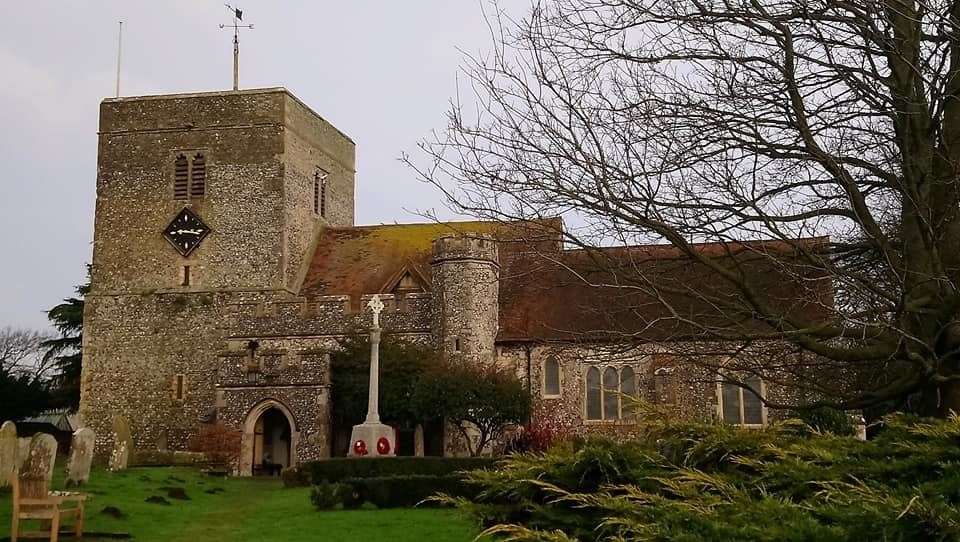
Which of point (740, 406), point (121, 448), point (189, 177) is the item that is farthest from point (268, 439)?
point (740, 406)

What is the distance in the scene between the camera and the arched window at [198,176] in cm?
3566

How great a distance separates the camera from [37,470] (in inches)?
494

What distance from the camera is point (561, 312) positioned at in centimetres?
3044

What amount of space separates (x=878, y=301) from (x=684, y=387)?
21.5m

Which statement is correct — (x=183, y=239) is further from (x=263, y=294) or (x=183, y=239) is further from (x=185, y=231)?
(x=263, y=294)

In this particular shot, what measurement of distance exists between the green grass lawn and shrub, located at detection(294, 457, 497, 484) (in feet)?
2.49

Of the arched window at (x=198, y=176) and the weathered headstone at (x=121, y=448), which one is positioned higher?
the arched window at (x=198, y=176)

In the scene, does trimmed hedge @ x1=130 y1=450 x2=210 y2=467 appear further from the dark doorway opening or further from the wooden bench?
the wooden bench

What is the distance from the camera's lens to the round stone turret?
2958cm

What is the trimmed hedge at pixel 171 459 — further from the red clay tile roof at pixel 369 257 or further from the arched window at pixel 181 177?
the arched window at pixel 181 177

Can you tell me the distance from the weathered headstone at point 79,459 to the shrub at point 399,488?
5247 mm

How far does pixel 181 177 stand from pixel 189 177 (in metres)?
0.32

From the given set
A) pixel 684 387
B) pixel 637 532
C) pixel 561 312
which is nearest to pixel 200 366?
pixel 561 312

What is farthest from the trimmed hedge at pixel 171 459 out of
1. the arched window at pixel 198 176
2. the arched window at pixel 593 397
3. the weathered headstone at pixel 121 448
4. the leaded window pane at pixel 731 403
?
the leaded window pane at pixel 731 403
